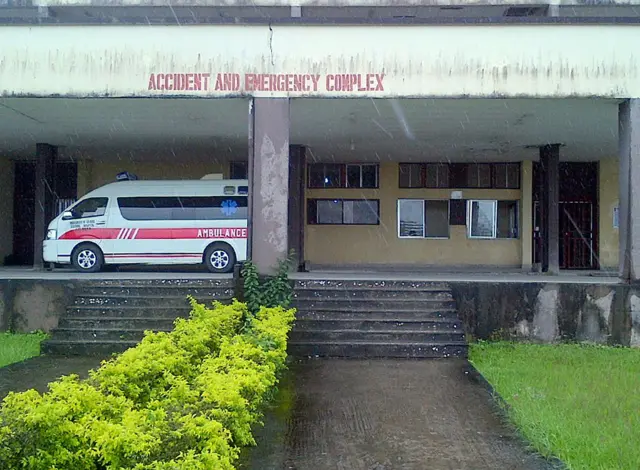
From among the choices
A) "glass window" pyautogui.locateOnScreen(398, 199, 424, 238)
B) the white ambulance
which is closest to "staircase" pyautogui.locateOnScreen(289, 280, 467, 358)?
the white ambulance

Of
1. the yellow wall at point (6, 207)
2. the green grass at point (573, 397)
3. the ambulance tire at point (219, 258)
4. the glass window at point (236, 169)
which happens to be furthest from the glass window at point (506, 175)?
the yellow wall at point (6, 207)

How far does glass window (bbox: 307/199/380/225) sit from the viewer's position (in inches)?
755

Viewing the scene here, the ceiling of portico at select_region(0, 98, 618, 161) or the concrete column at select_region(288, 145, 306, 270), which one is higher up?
the ceiling of portico at select_region(0, 98, 618, 161)

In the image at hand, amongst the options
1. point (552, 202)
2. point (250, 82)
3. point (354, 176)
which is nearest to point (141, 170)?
point (354, 176)

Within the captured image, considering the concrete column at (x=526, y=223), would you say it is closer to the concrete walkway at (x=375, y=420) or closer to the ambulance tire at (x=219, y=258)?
the ambulance tire at (x=219, y=258)

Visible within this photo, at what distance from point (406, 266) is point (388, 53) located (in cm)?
897

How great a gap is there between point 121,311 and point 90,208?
563cm

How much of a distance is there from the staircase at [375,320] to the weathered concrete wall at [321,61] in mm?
3141

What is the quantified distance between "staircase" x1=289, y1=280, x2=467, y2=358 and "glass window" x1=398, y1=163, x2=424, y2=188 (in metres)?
8.57

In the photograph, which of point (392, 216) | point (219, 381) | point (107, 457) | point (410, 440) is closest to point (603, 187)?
point (392, 216)

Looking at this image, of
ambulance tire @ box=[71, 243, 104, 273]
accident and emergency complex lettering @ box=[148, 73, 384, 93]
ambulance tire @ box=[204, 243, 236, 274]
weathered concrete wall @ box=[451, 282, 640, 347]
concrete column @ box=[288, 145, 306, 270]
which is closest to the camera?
weathered concrete wall @ box=[451, 282, 640, 347]

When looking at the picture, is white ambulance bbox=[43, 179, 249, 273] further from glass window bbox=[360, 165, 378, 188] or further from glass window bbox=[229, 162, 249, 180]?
glass window bbox=[360, 165, 378, 188]

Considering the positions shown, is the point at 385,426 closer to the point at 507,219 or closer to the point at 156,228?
the point at 156,228

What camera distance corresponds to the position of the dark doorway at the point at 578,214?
19297 mm
